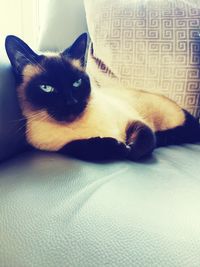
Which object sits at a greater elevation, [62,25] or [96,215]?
[62,25]

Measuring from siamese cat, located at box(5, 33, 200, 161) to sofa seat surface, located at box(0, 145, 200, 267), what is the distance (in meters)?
0.11

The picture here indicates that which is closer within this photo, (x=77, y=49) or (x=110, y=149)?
(x=110, y=149)

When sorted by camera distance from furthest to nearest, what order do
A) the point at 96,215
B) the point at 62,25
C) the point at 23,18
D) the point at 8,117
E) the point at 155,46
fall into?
the point at 23,18 → the point at 62,25 → the point at 155,46 → the point at 8,117 → the point at 96,215

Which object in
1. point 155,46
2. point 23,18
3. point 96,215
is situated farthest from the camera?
point 23,18

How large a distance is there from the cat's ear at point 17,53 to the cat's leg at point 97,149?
0.82 ft

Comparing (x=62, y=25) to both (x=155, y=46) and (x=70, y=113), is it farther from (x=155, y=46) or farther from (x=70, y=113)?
(x=70, y=113)

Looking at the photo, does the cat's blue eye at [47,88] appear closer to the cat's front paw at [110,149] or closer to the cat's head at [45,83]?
the cat's head at [45,83]

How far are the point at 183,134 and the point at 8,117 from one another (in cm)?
54

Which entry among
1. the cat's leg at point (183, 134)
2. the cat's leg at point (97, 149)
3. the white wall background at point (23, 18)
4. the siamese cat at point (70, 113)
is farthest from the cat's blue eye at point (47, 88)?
the white wall background at point (23, 18)

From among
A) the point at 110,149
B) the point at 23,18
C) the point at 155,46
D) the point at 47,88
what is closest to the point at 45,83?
the point at 47,88

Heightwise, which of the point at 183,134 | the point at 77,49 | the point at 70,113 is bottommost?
the point at 183,134

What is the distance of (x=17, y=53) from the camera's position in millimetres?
838

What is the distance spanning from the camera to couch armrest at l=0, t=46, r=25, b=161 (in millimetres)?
761

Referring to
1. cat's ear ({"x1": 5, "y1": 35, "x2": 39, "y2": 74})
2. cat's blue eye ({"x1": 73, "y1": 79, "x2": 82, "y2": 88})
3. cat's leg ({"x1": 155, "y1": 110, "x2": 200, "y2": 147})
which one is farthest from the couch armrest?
cat's leg ({"x1": 155, "y1": 110, "x2": 200, "y2": 147})
